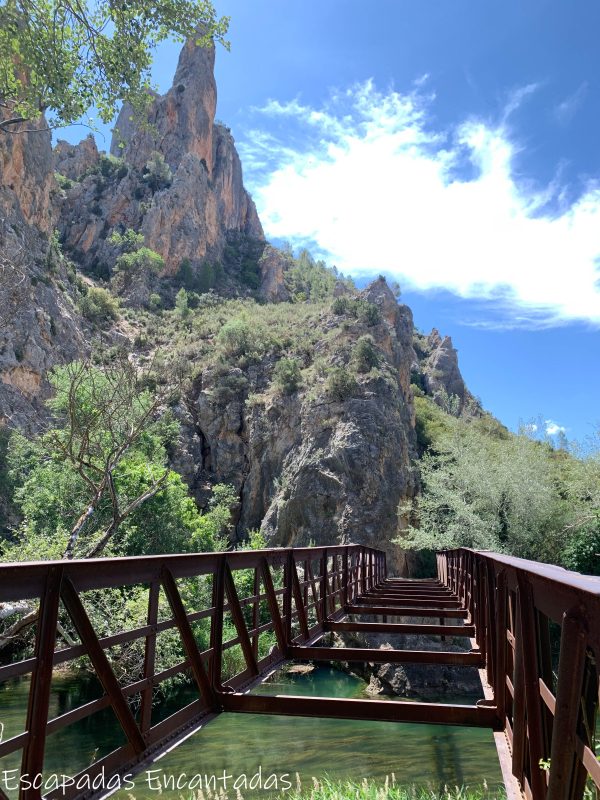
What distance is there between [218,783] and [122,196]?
2442 inches

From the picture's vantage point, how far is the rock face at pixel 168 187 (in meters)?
59.6

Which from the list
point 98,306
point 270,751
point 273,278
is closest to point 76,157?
point 273,278

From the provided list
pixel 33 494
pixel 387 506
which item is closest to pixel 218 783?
pixel 33 494

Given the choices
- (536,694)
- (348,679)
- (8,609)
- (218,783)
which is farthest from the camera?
(348,679)

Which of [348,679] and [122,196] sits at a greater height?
[122,196]

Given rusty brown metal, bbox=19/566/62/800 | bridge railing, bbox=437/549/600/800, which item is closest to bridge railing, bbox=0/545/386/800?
Result: rusty brown metal, bbox=19/566/62/800

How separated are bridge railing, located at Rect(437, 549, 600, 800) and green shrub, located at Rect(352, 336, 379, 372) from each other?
32.0 m

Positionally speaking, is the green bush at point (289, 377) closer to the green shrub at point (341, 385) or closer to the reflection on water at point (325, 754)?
the green shrub at point (341, 385)

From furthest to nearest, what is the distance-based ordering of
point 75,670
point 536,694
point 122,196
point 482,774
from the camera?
point 122,196
point 75,670
point 482,774
point 536,694

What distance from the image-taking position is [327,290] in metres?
75.1

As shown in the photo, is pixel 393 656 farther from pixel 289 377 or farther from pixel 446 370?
pixel 446 370

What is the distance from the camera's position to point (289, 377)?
37406mm

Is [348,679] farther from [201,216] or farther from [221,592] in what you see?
[201,216]

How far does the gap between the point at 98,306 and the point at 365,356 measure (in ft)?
83.3
